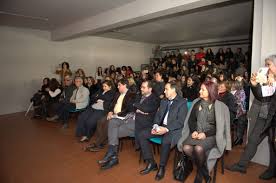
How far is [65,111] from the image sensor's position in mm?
4500

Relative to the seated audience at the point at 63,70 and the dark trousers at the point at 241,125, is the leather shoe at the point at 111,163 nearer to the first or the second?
the dark trousers at the point at 241,125

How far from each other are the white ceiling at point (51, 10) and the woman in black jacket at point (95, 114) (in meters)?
1.50

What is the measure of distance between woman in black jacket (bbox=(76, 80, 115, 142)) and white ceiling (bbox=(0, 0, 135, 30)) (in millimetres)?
1498

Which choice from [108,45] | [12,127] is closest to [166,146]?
[12,127]

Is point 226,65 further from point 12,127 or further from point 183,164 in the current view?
point 12,127

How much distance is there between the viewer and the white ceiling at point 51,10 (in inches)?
148

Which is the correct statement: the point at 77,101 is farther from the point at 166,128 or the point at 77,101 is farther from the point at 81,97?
the point at 166,128

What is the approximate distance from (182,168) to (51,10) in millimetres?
3842

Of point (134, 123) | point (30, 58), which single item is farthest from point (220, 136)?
point (30, 58)

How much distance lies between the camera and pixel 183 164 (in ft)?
7.73

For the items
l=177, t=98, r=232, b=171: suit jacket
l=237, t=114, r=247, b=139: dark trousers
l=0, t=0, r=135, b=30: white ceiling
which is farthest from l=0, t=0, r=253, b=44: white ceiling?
l=177, t=98, r=232, b=171: suit jacket

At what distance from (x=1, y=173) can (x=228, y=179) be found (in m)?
2.67

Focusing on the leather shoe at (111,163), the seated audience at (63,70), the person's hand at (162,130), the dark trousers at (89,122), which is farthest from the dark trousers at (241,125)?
the seated audience at (63,70)

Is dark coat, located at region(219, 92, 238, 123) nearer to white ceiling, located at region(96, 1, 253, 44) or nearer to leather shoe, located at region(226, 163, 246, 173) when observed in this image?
leather shoe, located at region(226, 163, 246, 173)
